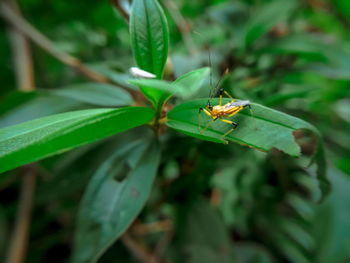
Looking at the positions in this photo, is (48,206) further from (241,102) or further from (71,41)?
(241,102)

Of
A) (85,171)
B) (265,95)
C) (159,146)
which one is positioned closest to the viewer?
(159,146)

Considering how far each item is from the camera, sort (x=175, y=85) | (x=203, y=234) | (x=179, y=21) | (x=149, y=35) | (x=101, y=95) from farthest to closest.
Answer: (x=179, y=21) → (x=203, y=234) → (x=101, y=95) → (x=149, y=35) → (x=175, y=85)

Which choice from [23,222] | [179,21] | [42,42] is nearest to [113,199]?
[23,222]

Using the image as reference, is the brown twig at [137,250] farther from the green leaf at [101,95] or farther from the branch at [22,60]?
the branch at [22,60]

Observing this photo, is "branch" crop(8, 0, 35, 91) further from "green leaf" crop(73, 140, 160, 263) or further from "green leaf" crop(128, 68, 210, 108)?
"green leaf" crop(128, 68, 210, 108)

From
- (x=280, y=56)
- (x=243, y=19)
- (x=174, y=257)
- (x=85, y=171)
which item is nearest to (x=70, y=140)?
(x=85, y=171)

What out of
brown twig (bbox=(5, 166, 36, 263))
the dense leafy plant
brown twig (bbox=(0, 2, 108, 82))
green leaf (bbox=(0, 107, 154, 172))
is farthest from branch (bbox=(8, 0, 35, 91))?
green leaf (bbox=(0, 107, 154, 172))

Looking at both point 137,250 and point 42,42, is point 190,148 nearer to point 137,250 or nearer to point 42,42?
point 137,250
